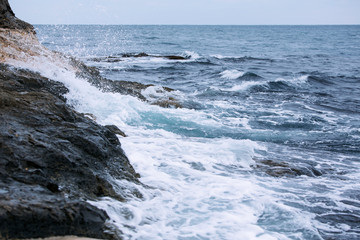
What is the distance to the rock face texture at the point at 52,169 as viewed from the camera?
2.83 metres

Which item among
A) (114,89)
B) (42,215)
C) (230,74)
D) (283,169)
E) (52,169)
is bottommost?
(42,215)

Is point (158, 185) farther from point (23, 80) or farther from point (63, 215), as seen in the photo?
point (23, 80)

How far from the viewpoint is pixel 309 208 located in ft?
15.8

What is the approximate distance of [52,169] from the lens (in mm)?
3689

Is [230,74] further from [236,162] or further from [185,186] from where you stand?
[185,186]

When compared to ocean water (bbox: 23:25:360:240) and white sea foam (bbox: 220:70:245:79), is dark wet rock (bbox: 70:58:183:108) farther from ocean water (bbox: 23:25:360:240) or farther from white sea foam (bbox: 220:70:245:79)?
white sea foam (bbox: 220:70:245:79)

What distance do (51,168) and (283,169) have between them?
3.93 m

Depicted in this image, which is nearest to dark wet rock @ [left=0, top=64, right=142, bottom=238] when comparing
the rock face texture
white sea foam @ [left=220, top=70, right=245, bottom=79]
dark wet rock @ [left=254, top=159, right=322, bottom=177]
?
the rock face texture

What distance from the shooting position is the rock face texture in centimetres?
283

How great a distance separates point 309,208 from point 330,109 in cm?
837

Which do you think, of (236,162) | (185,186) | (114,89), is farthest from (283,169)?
(114,89)
